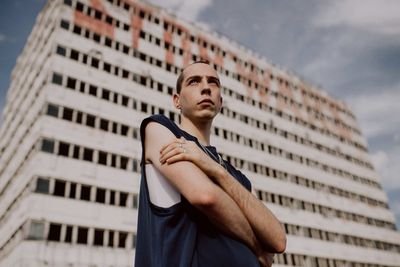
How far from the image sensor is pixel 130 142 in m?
30.6

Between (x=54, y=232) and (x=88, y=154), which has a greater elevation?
(x=88, y=154)

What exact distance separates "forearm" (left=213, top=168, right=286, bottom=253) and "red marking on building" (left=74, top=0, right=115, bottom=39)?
34508 millimetres

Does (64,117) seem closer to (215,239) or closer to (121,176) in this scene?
(121,176)

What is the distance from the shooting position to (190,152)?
6.16 feet

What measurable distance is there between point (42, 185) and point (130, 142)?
26.3 feet

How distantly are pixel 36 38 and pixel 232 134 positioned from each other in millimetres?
23345

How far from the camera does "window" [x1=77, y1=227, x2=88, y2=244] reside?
81.0 ft

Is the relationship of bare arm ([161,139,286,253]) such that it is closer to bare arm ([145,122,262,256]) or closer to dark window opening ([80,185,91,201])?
bare arm ([145,122,262,256])

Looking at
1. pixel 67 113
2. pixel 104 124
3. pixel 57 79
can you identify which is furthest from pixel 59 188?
pixel 57 79

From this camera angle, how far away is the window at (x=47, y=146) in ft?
85.9

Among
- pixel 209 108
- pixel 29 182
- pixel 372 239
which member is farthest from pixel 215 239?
pixel 372 239

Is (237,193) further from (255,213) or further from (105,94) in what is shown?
(105,94)

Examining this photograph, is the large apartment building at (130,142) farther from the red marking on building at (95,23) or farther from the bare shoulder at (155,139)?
the bare shoulder at (155,139)

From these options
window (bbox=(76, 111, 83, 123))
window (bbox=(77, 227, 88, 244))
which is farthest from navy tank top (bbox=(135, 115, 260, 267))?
window (bbox=(76, 111, 83, 123))
